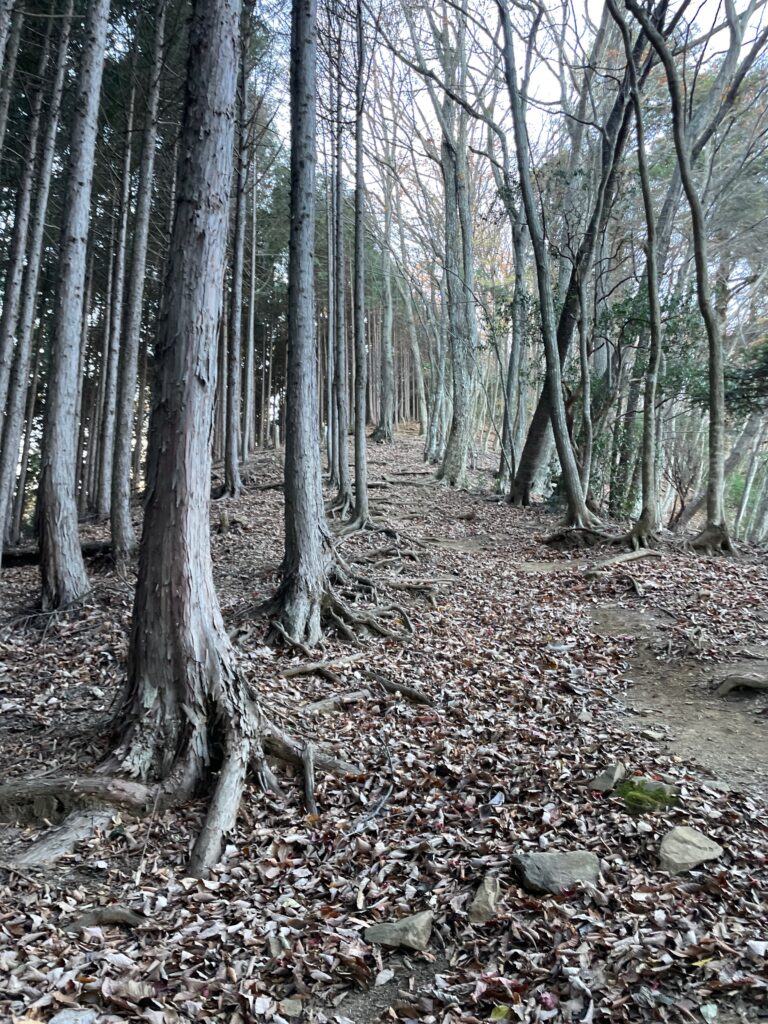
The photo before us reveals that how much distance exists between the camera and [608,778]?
393 cm

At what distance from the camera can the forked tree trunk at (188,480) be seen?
400 centimetres

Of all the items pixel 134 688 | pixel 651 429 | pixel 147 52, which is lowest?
pixel 134 688

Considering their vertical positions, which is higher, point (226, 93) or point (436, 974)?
point (226, 93)

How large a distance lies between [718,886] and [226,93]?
5.37 metres

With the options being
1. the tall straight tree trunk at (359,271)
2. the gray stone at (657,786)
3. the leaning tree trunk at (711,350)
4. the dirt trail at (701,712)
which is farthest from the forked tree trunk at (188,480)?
the leaning tree trunk at (711,350)

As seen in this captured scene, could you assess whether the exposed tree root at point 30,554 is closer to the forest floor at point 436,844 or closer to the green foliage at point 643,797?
the forest floor at point 436,844

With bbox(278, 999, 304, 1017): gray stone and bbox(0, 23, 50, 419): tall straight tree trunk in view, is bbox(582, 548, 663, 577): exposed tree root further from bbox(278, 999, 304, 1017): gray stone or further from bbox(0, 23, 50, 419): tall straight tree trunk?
bbox(0, 23, 50, 419): tall straight tree trunk

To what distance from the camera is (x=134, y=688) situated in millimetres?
4145

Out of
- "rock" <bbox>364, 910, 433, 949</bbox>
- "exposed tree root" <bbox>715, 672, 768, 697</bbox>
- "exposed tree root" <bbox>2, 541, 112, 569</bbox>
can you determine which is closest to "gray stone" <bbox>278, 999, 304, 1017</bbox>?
"rock" <bbox>364, 910, 433, 949</bbox>

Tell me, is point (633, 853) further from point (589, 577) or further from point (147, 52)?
point (147, 52)

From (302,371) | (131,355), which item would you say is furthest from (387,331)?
(302,371)

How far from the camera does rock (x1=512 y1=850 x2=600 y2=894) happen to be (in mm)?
3084

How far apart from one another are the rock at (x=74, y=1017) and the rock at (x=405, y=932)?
3.90 feet

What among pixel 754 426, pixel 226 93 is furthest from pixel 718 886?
pixel 754 426
